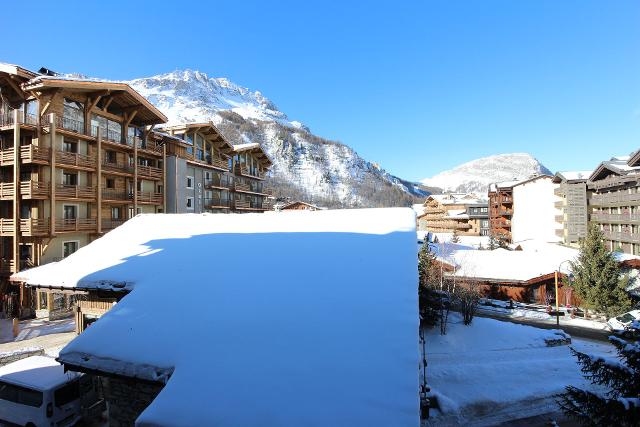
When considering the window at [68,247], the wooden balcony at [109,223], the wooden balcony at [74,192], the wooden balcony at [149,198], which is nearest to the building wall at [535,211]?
the wooden balcony at [149,198]

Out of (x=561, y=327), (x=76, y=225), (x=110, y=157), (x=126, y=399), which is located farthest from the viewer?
(x=110, y=157)

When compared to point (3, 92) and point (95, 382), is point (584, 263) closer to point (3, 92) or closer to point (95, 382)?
point (95, 382)

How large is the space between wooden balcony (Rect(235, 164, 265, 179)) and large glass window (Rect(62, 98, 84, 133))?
66.9 feet

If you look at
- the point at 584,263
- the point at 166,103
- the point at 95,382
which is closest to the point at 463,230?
the point at 584,263

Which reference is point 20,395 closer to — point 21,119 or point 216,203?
point 21,119

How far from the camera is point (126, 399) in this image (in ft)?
23.2

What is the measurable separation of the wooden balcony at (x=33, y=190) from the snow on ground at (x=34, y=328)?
6.90m

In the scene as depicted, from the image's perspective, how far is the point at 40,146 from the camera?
20266 mm

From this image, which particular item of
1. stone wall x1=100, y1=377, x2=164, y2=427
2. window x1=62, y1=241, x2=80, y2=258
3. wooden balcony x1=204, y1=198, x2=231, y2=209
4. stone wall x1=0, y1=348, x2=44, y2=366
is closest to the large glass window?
window x1=62, y1=241, x2=80, y2=258

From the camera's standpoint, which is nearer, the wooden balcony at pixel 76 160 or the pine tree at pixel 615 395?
the pine tree at pixel 615 395

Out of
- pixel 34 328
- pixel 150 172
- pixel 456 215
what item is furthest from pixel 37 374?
pixel 456 215

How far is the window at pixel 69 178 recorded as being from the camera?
72.3ft

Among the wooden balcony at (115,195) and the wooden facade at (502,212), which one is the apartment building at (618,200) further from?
the wooden balcony at (115,195)

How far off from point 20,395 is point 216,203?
97.7 feet
